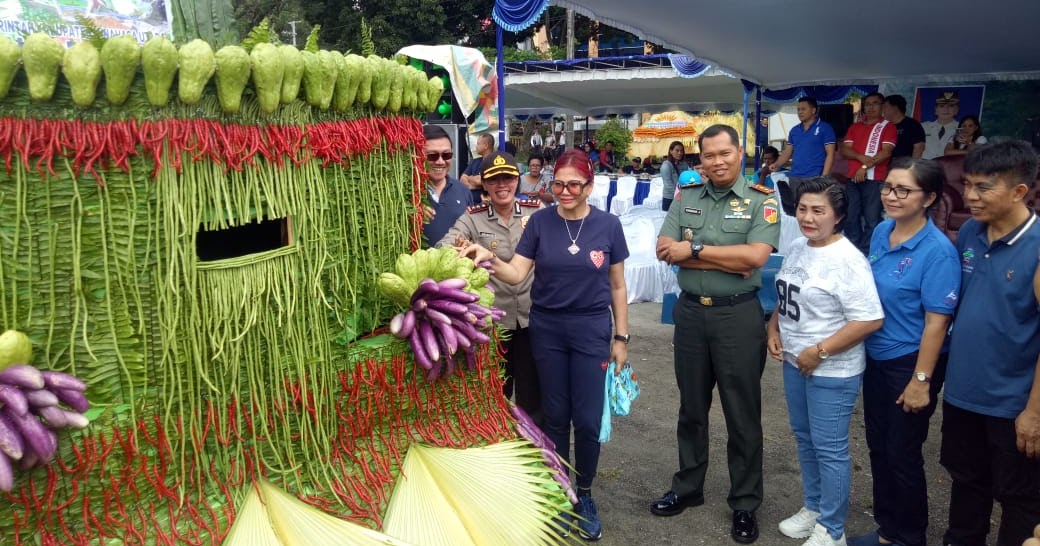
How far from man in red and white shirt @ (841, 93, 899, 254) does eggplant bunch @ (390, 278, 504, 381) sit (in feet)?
17.8

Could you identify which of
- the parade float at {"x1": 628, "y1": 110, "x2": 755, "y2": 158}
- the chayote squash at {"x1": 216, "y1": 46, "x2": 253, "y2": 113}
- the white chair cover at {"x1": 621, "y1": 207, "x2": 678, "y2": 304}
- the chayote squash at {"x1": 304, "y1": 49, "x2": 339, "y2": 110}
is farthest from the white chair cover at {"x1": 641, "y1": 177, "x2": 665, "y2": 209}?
the parade float at {"x1": 628, "y1": 110, "x2": 755, "y2": 158}

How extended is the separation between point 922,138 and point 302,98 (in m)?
6.70

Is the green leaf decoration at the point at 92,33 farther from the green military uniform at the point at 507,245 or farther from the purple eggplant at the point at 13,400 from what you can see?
the green military uniform at the point at 507,245

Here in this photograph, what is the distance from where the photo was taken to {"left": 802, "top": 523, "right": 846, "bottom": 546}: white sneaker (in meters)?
3.07

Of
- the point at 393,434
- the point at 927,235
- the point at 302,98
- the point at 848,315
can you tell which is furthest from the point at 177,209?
the point at 927,235

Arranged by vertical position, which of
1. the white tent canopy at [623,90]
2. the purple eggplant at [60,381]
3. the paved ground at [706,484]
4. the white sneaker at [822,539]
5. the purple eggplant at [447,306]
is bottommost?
the paved ground at [706,484]

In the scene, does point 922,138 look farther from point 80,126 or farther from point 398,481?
point 80,126

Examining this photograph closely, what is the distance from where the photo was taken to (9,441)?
4.28ft

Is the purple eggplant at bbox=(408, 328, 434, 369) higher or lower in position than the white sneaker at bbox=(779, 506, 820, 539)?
higher

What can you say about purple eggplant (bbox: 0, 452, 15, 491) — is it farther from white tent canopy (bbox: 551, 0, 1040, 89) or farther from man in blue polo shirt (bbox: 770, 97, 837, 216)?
man in blue polo shirt (bbox: 770, 97, 837, 216)

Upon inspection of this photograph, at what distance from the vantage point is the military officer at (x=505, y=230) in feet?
10.9

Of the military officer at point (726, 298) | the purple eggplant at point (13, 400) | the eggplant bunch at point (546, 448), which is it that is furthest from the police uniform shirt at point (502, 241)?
the purple eggplant at point (13, 400)

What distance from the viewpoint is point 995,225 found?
8.54ft

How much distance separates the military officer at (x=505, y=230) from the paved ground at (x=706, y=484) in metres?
0.83
